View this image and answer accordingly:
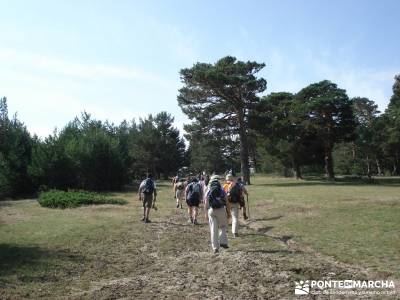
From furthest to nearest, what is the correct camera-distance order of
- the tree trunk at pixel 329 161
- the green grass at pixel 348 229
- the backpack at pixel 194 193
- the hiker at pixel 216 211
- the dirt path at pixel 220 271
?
the tree trunk at pixel 329 161, the backpack at pixel 194 193, the hiker at pixel 216 211, the green grass at pixel 348 229, the dirt path at pixel 220 271

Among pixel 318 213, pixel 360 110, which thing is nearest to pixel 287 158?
pixel 360 110

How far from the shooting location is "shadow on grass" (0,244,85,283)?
32.2 ft

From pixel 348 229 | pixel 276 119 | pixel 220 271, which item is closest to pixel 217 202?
pixel 220 271

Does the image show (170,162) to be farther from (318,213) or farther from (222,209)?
(222,209)

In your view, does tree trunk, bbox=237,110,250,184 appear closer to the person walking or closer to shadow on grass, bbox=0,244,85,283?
the person walking

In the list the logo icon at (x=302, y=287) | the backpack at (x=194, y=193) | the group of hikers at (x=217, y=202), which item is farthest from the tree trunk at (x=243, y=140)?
the logo icon at (x=302, y=287)

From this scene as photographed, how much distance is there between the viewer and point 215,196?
41.1 ft

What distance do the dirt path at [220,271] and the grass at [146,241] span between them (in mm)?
79

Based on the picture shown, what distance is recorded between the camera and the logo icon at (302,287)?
815 centimetres

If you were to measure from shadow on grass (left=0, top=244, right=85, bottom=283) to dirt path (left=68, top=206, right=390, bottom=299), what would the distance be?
1.45 m

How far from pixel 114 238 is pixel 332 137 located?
150 ft

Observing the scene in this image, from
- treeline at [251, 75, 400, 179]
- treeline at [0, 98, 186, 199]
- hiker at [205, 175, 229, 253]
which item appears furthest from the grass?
treeline at [251, 75, 400, 179]

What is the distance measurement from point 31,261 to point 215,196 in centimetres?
490

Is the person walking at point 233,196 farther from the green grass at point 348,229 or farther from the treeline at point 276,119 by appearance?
the treeline at point 276,119
